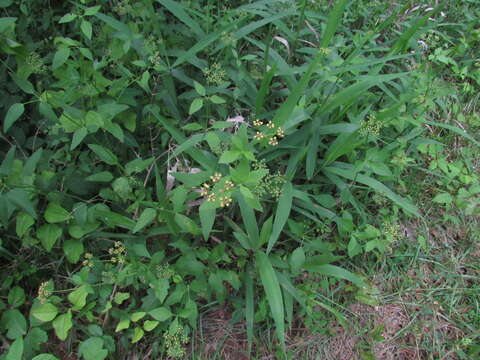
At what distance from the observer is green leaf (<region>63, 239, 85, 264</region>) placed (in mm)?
1601

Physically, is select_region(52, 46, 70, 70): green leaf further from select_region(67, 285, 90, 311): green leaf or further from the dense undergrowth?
select_region(67, 285, 90, 311): green leaf

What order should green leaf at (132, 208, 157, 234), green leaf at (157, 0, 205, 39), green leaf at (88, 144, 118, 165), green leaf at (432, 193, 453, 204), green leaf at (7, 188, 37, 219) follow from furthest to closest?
green leaf at (432, 193, 453, 204), green leaf at (157, 0, 205, 39), green leaf at (88, 144, 118, 165), green leaf at (132, 208, 157, 234), green leaf at (7, 188, 37, 219)

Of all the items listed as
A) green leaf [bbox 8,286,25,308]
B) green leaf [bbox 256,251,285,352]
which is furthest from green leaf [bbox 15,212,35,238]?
green leaf [bbox 256,251,285,352]

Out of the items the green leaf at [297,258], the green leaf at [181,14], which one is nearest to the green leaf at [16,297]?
the green leaf at [297,258]

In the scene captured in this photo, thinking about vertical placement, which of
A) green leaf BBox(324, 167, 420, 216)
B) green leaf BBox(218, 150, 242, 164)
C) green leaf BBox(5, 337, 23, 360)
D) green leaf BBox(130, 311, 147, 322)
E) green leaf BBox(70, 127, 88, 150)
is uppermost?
green leaf BBox(218, 150, 242, 164)

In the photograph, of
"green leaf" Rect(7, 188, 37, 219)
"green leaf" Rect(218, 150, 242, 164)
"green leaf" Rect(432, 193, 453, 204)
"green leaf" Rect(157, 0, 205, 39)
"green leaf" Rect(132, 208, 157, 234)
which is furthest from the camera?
"green leaf" Rect(432, 193, 453, 204)

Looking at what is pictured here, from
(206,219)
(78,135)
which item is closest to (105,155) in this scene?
(78,135)

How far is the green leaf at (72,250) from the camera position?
1.60 m

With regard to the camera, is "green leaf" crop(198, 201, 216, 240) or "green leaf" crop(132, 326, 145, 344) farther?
"green leaf" crop(132, 326, 145, 344)

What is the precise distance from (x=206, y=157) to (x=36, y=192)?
71 cm

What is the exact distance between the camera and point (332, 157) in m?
1.80

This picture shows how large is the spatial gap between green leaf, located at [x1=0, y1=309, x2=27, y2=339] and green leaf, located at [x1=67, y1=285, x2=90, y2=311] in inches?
8.1

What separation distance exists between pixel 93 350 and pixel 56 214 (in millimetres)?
562

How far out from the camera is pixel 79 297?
4.78ft
